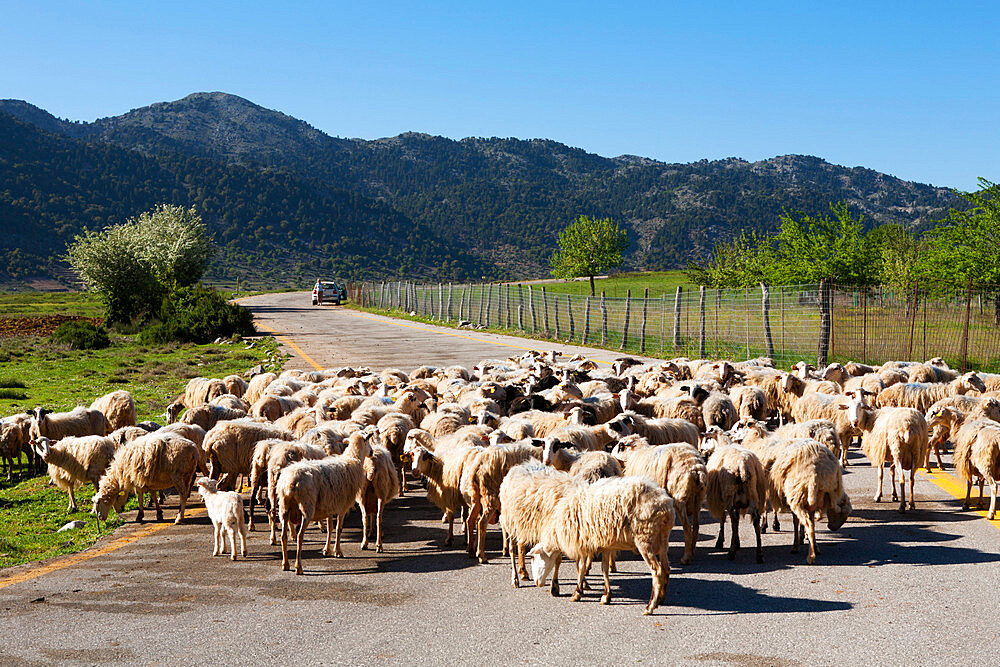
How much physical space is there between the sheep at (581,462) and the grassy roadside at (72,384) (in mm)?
5225

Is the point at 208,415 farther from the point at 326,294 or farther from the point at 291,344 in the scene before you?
the point at 326,294

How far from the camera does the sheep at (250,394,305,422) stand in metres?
14.1

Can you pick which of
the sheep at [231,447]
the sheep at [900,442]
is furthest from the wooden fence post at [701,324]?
the sheep at [231,447]

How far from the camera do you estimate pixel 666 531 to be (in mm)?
6910

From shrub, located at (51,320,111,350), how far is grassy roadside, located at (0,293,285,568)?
0.60m

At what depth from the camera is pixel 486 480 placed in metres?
8.86

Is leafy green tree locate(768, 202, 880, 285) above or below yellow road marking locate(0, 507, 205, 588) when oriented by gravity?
above

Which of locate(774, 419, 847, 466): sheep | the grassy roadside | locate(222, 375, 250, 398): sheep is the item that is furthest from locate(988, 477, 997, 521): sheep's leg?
locate(222, 375, 250, 398): sheep

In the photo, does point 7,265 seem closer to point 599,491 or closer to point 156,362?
point 156,362

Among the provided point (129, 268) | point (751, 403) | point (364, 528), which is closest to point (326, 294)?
point (129, 268)

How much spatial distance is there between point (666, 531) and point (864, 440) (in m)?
5.33

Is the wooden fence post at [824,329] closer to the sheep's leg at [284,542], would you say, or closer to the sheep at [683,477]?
the sheep at [683,477]

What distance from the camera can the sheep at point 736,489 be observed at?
843 centimetres

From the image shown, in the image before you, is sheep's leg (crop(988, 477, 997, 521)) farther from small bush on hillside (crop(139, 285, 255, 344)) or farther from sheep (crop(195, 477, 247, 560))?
small bush on hillside (crop(139, 285, 255, 344))
